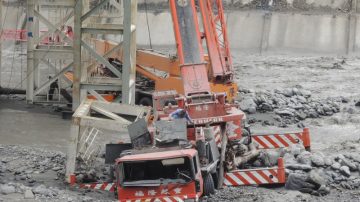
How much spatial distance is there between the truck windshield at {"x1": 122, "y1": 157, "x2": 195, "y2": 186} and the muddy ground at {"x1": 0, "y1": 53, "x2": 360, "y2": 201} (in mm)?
848

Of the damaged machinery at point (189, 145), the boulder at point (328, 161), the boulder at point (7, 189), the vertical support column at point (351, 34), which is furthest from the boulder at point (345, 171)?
the vertical support column at point (351, 34)

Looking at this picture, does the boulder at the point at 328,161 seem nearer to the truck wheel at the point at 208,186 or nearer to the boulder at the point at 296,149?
the boulder at the point at 296,149

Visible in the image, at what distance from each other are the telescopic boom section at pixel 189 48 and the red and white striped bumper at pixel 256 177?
3010 mm

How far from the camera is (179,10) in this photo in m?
18.1

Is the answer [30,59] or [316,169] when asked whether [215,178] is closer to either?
[316,169]

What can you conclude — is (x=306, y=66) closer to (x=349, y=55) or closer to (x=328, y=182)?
(x=349, y=55)

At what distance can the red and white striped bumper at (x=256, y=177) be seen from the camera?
1492 centimetres

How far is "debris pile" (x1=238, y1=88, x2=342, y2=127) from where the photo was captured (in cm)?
2405

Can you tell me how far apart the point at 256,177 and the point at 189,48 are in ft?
13.6

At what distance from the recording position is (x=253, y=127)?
22766 mm

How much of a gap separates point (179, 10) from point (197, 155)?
550 cm

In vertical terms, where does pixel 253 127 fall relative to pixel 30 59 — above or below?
below

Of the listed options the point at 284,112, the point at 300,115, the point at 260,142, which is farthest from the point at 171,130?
the point at 300,115

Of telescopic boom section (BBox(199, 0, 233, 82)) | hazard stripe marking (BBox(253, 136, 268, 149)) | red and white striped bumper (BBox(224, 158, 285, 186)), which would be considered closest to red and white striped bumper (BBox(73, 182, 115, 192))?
red and white striped bumper (BBox(224, 158, 285, 186))
